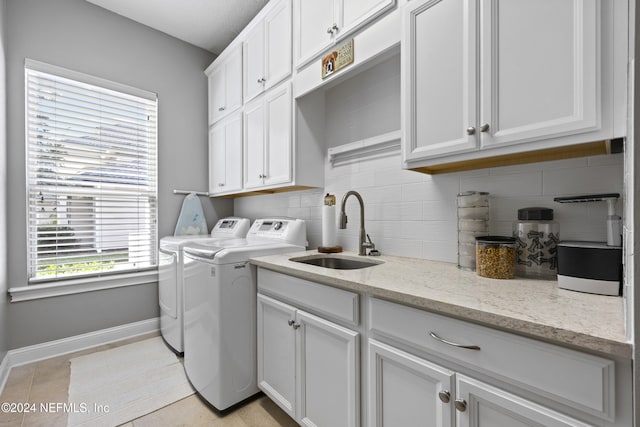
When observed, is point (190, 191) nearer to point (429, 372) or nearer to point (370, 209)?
point (370, 209)

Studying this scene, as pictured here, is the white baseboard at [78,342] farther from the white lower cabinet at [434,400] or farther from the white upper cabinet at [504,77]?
the white upper cabinet at [504,77]

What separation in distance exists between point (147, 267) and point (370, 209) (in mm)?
2222

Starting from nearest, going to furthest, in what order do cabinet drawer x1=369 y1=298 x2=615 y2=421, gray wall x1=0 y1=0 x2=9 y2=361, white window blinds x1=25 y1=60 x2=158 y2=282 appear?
cabinet drawer x1=369 y1=298 x2=615 y2=421
gray wall x1=0 y1=0 x2=9 y2=361
white window blinds x1=25 y1=60 x2=158 y2=282

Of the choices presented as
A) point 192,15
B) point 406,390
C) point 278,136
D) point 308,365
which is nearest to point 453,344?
point 406,390

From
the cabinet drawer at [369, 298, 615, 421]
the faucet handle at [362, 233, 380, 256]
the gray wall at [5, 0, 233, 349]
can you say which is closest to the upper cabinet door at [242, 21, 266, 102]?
the gray wall at [5, 0, 233, 349]

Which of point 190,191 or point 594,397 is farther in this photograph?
point 190,191

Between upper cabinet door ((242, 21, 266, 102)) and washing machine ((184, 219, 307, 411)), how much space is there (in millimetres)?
1300

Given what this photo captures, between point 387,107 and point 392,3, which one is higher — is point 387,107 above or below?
below

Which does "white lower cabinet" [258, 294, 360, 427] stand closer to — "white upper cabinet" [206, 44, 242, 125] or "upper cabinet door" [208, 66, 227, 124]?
"white upper cabinet" [206, 44, 242, 125]

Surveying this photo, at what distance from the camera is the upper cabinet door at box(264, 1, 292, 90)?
6.31 ft

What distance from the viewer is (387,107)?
173 centimetres

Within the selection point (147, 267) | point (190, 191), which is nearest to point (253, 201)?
point (190, 191)

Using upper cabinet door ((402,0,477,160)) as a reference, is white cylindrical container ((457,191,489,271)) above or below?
below

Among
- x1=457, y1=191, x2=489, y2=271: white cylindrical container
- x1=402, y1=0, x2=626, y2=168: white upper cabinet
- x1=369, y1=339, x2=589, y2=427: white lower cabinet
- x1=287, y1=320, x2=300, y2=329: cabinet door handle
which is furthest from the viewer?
x1=287, y1=320, x2=300, y2=329: cabinet door handle
